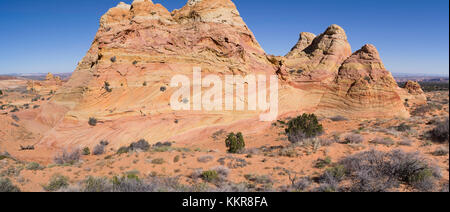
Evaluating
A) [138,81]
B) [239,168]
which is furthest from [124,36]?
[239,168]

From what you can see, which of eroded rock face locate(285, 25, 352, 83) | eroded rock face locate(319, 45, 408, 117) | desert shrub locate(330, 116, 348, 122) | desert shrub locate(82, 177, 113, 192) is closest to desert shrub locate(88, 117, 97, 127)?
desert shrub locate(82, 177, 113, 192)

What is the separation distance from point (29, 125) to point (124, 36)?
1120 centimetres

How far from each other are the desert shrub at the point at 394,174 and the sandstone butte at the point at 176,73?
37.7ft

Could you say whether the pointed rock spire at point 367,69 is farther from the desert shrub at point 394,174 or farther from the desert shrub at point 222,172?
the desert shrub at point 222,172

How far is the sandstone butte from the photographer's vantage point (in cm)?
1557

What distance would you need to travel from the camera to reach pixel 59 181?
717 centimetres

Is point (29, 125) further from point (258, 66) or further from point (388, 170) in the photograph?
point (388, 170)

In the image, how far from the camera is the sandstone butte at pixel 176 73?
15.6 metres

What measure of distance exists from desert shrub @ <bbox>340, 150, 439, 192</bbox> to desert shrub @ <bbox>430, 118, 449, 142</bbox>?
241cm

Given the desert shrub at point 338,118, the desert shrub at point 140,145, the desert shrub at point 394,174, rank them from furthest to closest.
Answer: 1. the desert shrub at point 338,118
2. the desert shrub at point 140,145
3. the desert shrub at point 394,174

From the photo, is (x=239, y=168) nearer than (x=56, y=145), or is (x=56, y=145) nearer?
(x=239, y=168)

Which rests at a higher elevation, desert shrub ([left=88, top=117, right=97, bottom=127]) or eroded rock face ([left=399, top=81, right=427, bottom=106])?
eroded rock face ([left=399, top=81, right=427, bottom=106])

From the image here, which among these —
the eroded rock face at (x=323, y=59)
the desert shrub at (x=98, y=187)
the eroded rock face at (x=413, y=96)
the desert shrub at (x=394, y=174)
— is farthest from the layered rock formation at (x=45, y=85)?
the eroded rock face at (x=413, y=96)

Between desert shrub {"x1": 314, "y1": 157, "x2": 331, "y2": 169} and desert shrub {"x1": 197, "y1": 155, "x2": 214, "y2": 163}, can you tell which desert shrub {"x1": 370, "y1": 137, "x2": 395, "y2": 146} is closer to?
desert shrub {"x1": 314, "y1": 157, "x2": 331, "y2": 169}
